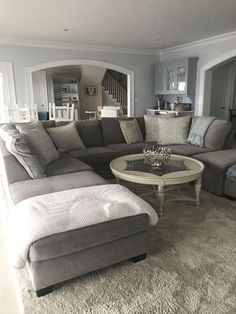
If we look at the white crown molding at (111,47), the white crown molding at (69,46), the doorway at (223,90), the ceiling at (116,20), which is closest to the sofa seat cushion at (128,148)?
the ceiling at (116,20)

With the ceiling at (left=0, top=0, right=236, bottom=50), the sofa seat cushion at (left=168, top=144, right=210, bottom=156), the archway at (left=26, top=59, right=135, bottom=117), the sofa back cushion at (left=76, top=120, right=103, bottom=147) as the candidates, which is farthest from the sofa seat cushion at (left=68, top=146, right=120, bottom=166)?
the archway at (left=26, top=59, right=135, bottom=117)

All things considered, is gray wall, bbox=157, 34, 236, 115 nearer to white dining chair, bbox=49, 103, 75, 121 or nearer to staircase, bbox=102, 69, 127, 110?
white dining chair, bbox=49, 103, 75, 121

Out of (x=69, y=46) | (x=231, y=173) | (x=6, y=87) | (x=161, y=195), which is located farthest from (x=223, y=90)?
(x=6, y=87)

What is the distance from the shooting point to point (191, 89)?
6.38m

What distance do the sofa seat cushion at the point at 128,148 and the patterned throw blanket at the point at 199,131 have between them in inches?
30.5

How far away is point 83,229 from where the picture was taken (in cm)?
168

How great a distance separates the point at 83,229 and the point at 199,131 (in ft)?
9.73

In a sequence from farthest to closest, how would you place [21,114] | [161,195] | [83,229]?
[21,114] < [161,195] < [83,229]

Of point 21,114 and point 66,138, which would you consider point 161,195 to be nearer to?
point 66,138

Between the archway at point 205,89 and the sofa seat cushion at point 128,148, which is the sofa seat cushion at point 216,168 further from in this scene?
the archway at point 205,89

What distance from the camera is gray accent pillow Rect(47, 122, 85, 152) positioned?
3.68m

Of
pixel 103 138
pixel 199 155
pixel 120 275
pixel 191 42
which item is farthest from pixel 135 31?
pixel 120 275

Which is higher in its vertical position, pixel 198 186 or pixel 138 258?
pixel 198 186

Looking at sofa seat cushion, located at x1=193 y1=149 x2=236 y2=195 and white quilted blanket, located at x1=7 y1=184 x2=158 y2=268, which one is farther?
sofa seat cushion, located at x1=193 y1=149 x2=236 y2=195
